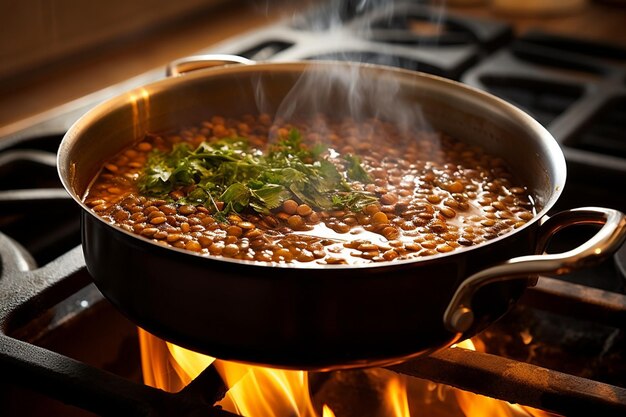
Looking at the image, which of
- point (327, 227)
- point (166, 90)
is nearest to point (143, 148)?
point (166, 90)

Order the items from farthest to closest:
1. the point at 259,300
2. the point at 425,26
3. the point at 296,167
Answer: the point at 425,26 → the point at 296,167 → the point at 259,300

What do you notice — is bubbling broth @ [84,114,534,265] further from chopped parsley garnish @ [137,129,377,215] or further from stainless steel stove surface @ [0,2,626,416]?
stainless steel stove surface @ [0,2,626,416]

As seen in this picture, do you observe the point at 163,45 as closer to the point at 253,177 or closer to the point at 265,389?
the point at 253,177

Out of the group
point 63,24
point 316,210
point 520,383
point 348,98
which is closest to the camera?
A: point 520,383

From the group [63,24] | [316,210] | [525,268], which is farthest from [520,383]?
[63,24]

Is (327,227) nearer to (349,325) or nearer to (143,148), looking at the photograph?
(349,325)

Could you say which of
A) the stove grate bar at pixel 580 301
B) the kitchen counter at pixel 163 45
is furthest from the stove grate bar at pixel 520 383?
the kitchen counter at pixel 163 45
